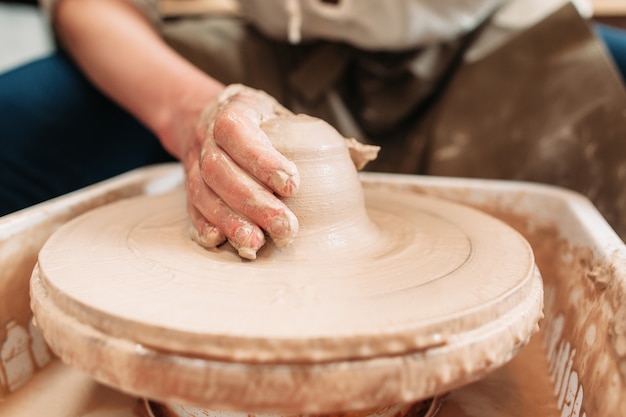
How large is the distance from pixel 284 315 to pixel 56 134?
119 centimetres

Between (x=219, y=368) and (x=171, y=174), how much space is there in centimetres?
93

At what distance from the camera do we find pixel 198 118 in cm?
106

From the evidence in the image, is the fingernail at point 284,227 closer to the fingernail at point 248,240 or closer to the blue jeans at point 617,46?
the fingernail at point 248,240

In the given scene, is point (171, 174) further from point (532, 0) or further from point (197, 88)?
point (532, 0)

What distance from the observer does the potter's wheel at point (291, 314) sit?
1.75 ft

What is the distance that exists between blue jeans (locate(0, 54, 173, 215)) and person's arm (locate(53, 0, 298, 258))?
10 centimetres

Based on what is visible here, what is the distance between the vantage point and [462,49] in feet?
5.39

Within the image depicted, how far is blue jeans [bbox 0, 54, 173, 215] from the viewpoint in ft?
4.39

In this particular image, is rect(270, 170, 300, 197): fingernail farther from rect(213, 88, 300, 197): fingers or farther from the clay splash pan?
the clay splash pan

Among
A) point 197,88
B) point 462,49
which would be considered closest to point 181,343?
point 197,88

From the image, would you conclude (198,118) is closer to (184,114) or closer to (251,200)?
(184,114)

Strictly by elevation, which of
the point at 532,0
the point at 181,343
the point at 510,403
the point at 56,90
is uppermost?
the point at 532,0

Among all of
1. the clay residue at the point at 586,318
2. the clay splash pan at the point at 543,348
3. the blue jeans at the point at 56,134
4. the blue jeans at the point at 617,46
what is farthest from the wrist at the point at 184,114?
the blue jeans at the point at 617,46

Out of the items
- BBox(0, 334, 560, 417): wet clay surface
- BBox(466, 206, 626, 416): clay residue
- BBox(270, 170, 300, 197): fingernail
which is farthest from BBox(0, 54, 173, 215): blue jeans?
BBox(466, 206, 626, 416): clay residue
